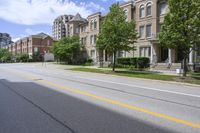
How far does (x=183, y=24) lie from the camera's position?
17.8 m

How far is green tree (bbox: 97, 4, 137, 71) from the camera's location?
25266 millimetres

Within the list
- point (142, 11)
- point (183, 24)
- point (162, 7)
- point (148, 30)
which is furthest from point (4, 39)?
point (183, 24)

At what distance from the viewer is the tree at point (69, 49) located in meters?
53.4

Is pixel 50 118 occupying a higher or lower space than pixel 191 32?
lower

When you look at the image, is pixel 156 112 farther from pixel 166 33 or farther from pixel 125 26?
pixel 125 26

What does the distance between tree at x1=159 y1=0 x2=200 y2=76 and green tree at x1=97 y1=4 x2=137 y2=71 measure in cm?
722

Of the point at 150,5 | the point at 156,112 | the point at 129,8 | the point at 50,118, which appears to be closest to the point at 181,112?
the point at 156,112

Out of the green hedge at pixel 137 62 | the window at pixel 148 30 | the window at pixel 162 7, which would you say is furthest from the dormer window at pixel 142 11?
the green hedge at pixel 137 62

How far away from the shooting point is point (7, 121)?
A: 6211 millimetres

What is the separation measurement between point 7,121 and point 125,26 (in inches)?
803

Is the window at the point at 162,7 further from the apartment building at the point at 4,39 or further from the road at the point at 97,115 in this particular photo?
the apartment building at the point at 4,39

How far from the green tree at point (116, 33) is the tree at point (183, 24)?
7.22 metres

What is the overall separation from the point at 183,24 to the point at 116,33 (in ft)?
28.8

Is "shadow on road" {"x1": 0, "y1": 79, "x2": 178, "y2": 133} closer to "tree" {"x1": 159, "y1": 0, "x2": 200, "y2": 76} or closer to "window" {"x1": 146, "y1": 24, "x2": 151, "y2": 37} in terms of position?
"tree" {"x1": 159, "y1": 0, "x2": 200, "y2": 76}
